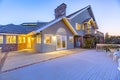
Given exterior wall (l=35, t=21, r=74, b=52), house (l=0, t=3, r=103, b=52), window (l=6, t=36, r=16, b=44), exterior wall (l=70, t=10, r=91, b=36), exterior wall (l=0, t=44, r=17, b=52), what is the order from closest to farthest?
exterior wall (l=35, t=21, r=74, b=52) → house (l=0, t=3, r=103, b=52) → exterior wall (l=0, t=44, r=17, b=52) → window (l=6, t=36, r=16, b=44) → exterior wall (l=70, t=10, r=91, b=36)

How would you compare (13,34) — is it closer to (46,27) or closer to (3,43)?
(3,43)

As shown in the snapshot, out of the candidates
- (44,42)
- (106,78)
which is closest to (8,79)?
(106,78)

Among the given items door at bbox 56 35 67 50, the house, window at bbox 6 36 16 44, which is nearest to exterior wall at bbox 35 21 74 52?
the house

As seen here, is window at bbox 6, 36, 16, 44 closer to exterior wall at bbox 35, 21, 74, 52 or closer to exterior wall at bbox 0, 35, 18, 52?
exterior wall at bbox 0, 35, 18, 52

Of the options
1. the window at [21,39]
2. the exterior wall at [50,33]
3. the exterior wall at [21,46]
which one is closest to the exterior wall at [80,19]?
the exterior wall at [50,33]

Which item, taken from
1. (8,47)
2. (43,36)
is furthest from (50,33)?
(8,47)

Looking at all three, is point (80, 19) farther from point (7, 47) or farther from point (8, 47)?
point (7, 47)

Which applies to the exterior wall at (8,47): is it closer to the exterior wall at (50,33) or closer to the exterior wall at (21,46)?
the exterior wall at (21,46)

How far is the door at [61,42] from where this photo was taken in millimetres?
18344

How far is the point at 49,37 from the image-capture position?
55.6ft

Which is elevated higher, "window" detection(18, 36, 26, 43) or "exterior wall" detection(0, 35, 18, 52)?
"window" detection(18, 36, 26, 43)

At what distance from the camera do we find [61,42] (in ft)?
62.0

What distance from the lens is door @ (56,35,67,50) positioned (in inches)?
722

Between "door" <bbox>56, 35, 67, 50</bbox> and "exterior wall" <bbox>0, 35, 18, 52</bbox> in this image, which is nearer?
"exterior wall" <bbox>0, 35, 18, 52</bbox>
